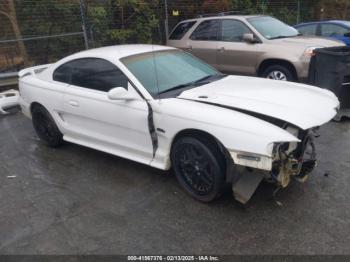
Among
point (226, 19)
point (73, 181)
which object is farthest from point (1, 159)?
point (226, 19)

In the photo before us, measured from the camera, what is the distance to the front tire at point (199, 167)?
3.61m

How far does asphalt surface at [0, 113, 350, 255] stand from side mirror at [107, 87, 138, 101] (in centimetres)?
100

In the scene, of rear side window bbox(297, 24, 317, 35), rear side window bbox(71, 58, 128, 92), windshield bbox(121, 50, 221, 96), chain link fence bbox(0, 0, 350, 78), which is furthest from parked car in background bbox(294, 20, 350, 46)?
rear side window bbox(71, 58, 128, 92)

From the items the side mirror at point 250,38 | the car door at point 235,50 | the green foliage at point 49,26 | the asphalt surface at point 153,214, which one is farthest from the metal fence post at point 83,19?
Answer: the asphalt surface at point 153,214

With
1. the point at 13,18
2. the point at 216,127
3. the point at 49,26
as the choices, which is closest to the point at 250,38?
the point at 216,127

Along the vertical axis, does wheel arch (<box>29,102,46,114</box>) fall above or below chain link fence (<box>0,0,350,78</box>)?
below

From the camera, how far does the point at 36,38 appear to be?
9195 millimetres

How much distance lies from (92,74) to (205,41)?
14.2 feet

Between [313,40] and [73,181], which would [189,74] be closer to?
[73,181]

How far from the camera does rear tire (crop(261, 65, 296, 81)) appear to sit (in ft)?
24.1

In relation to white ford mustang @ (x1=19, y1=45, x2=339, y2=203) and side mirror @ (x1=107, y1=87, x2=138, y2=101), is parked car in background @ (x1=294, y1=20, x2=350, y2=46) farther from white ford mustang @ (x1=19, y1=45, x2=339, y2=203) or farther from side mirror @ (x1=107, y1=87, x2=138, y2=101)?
side mirror @ (x1=107, y1=87, x2=138, y2=101)

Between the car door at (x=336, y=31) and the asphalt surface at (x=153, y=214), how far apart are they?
6.07 meters

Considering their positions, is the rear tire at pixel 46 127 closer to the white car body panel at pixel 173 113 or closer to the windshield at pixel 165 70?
the white car body panel at pixel 173 113

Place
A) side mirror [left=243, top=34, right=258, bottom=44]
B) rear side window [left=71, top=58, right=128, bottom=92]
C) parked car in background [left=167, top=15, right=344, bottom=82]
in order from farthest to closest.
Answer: side mirror [left=243, top=34, right=258, bottom=44] → parked car in background [left=167, top=15, right=344, bottom=82] → rear side window [left=71, top=58, right=128, bottom=92]
